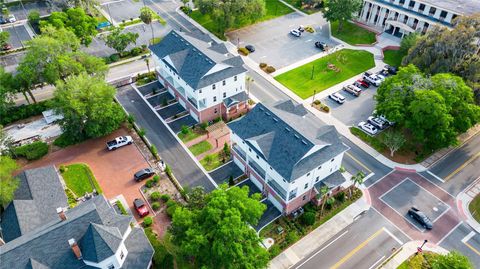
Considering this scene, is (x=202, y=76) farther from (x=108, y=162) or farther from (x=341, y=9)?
(x=341, y=9)

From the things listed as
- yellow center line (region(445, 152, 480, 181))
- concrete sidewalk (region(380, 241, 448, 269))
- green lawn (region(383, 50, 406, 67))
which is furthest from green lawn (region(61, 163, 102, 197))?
green lawn (region(383, 50, 406, 67))

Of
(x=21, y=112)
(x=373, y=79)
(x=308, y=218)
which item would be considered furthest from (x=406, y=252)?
(x=21, y=112)

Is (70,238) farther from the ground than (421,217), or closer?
farther from the ground

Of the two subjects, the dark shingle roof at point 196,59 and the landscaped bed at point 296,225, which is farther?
Result: the dark shingle roof at point 196,59

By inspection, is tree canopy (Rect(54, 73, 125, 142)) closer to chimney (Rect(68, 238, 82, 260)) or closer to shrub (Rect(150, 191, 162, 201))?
shrub (Rect(150, 191, 162, 201))

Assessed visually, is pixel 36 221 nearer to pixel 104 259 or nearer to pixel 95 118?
pixel 104 259

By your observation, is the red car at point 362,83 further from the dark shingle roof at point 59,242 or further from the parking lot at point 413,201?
the dark shingle roof at point 59,242

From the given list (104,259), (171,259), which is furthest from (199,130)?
(104,259)

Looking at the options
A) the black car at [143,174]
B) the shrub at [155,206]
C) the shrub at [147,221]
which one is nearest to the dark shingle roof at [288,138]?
the black car at [143,174]
